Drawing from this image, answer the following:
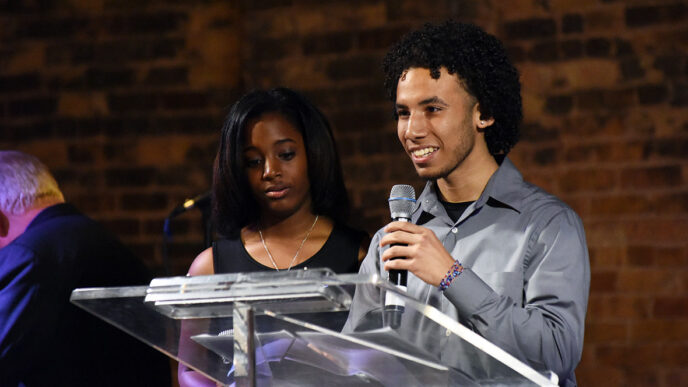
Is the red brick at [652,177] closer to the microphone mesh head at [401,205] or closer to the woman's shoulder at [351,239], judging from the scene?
the woman's shoulder at [351,239]

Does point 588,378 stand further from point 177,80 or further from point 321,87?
point 177,80

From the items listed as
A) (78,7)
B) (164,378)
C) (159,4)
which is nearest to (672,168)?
(164,378)

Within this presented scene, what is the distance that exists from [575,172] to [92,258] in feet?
6.62

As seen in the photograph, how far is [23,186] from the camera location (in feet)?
10.7

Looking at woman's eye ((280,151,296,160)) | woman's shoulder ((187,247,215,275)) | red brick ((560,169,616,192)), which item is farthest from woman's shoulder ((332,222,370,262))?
red brick ((560,169,616,192))

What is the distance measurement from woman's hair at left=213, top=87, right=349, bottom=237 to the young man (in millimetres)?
546

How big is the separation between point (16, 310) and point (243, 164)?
94 cm

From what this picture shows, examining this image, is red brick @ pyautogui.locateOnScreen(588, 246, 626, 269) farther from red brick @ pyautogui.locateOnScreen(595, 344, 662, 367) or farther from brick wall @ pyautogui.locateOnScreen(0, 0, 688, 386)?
red brick @ pyautogui.locateOnScreen(595, 344, 662, 367)

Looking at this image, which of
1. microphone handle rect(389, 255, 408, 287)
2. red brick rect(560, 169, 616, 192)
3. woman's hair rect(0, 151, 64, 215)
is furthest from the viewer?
red brick rect(560, 169, 616, 192)

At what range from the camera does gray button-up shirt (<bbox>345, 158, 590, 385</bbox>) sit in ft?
5.79

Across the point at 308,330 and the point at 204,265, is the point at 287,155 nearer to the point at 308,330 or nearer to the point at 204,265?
the point at 204,265

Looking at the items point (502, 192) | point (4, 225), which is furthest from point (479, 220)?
point (4, 225)

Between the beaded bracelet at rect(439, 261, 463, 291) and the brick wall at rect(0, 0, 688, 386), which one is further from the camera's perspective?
the brick wall at rect(0, 0, 688, 386)

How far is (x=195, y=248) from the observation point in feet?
13.9
